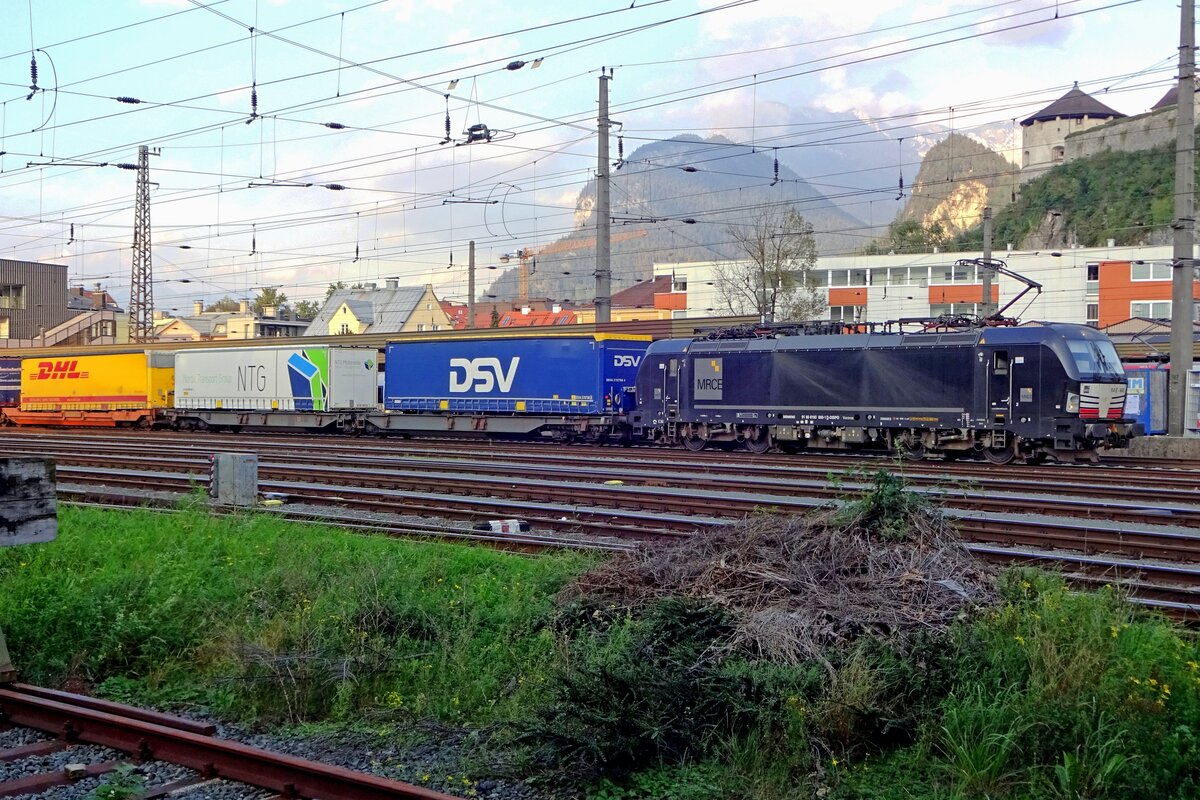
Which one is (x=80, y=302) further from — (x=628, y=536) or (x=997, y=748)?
(x=997, y=748)

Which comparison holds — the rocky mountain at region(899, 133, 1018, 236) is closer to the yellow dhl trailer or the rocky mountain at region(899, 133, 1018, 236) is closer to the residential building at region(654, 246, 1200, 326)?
the residential building at region(654, 246, 1200, 326)

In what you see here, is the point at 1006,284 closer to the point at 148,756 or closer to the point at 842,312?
the point at 842,312

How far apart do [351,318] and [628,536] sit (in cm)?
8083

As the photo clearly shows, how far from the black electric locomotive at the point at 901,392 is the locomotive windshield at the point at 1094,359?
3 centimetres

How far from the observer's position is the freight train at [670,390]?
73.6 feet

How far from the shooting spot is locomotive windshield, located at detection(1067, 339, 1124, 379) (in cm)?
2183

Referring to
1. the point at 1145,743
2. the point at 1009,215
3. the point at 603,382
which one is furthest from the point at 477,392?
the point at 1009,215

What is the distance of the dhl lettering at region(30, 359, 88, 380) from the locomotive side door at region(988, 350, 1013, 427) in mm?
35968

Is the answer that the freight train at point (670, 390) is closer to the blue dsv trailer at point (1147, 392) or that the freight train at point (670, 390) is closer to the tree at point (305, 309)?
the blue dsv trailer at point (1147, 392)

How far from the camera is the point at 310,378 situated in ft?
119

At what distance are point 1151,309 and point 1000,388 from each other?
4238cm

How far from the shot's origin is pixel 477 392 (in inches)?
1325

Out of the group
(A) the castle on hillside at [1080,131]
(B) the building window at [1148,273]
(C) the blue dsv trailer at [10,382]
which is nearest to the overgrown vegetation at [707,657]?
(C) the blue dsv trailer at [10,382]

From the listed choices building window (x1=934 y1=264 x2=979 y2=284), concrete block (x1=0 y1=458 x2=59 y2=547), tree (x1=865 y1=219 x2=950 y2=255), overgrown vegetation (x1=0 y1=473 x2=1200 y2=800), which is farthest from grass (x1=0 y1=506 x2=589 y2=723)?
tree (x1=865 y1=219 x2=950 y2=255)
